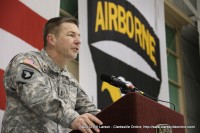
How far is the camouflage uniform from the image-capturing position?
4.50 feet

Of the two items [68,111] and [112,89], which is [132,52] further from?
[68,111]

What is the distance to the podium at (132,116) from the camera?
4.20 ft

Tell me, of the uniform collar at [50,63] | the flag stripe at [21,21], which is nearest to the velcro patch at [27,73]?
the uniform collar at [50,63]

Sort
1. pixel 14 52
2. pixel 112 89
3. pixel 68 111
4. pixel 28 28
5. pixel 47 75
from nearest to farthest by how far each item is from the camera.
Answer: pixel 68 111 < pixel 47 75 < pixel 14 52 < pixel 28 28 < pixel 112 89

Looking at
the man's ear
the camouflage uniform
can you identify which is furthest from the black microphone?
the man's ear

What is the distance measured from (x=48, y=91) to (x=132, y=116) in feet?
1.10

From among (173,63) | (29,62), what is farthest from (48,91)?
(173,63)

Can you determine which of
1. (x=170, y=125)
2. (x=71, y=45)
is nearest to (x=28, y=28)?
(x=71, y=45)

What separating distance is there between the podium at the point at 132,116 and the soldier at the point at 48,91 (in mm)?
47

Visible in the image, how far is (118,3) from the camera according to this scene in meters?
4.22

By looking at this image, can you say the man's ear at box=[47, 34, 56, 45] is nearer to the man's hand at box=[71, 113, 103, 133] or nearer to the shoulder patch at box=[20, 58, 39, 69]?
the shoulder patch at box=[20, 58, 39, 69]

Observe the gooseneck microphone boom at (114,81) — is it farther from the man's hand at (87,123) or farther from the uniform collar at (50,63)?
the man's hand at (87,123)

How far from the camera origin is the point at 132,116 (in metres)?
1.28

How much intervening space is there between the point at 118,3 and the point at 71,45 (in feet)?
8.26
